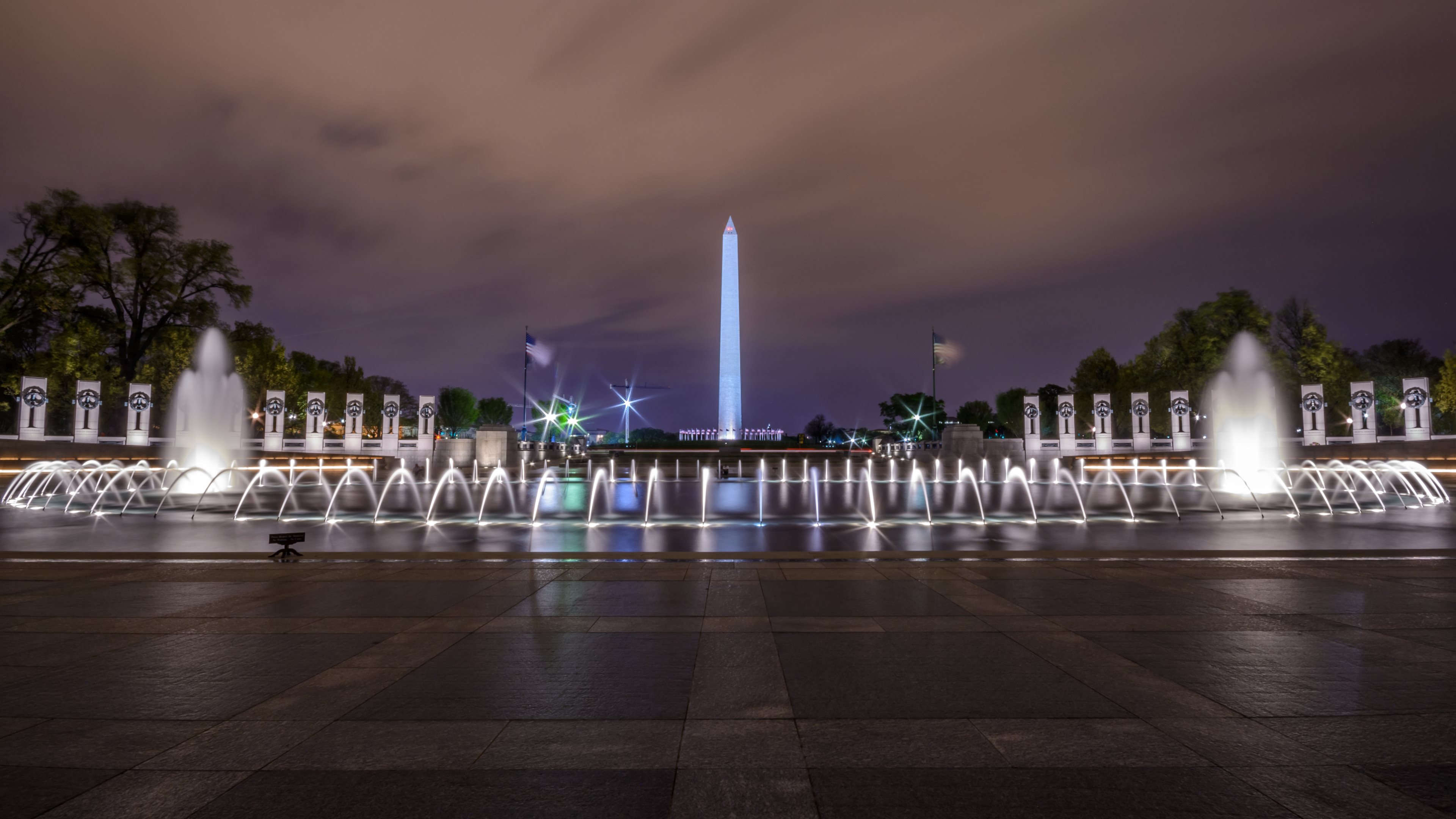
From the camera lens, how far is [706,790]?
4.11 meters

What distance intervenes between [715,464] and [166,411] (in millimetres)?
42092

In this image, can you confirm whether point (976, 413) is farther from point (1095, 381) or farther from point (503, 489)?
point (503, 489)

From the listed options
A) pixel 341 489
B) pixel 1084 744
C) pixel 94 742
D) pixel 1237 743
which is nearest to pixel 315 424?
pixel 341 489

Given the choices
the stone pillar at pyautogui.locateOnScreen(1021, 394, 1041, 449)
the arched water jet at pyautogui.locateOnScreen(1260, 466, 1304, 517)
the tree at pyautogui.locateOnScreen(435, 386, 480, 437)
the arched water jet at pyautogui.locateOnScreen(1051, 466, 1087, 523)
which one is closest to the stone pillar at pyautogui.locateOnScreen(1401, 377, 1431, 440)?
the arched water jet at pyautogui.locateOnScreen(1051, 466, 1087, 523)

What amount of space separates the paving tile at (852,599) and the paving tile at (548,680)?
1760 mm

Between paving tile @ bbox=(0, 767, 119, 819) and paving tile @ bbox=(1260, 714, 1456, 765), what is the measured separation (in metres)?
7.18

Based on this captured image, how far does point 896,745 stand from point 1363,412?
178 feet

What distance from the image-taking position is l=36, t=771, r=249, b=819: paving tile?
3.88 m

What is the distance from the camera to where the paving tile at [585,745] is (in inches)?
176

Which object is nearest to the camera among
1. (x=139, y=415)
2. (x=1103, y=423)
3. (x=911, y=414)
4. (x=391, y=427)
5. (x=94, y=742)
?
(x=94, y=742)

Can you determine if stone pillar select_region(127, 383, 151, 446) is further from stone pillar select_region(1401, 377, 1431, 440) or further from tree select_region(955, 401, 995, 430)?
tree select_region(955, 401, 995, 430)

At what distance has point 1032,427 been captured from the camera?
55844 mm

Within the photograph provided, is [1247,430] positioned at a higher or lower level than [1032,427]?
lower

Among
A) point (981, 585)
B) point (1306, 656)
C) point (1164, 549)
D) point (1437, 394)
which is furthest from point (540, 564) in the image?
point (1437, 394)
